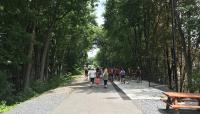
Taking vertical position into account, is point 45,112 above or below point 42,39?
below

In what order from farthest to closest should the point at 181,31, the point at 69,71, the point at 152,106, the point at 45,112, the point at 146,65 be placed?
the point at 69,71 → the point at 146,65 → the point at 181,31 → the point at 152,106 → the point at 45,112

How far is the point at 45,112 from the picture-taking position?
1694 centimetres

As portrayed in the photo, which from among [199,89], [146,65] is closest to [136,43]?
[146,65]

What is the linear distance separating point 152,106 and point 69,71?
77616 mm

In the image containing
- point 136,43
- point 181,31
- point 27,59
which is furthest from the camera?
point 136,43

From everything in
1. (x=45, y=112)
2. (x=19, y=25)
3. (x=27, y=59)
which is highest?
(x=19, y=25)

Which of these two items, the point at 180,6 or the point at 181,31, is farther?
the point at 180,6

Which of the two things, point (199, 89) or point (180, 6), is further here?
point (180, 6)

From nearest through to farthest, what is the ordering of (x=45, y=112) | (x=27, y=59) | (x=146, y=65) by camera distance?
(x=45, y=112) → (x=27, y=59) → (x=146, y=65)

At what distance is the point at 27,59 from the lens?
35.8 m

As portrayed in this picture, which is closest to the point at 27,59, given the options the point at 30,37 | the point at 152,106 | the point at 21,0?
the point at 30,37

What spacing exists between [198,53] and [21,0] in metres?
14.7

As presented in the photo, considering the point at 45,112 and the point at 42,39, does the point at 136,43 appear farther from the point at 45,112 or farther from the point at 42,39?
the point at 45,112

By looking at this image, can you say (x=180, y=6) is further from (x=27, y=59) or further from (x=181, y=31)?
(x=27, y=59)
